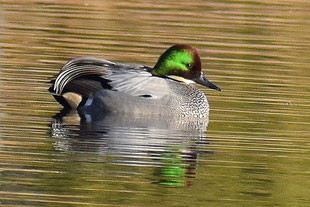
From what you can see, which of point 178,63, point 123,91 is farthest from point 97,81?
point 178,63

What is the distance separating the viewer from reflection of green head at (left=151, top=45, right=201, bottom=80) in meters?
13.8

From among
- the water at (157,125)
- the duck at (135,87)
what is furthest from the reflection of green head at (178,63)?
the water at (157,125)

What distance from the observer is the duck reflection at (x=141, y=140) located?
413 inches

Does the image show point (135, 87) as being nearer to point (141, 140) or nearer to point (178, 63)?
point (178, 63)

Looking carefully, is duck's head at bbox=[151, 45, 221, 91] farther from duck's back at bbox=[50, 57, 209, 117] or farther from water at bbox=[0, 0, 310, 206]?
water at bbox=[0, 0, 310, 206]

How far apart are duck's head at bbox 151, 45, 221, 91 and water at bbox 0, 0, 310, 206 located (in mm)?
425

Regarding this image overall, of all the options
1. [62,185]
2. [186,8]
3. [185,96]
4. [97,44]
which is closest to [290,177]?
[62,185]

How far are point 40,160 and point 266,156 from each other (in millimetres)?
1899

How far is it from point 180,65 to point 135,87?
0.62 m

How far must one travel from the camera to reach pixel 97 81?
1366cm

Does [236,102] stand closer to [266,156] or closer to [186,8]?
[266,156]

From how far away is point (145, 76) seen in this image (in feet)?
44.7

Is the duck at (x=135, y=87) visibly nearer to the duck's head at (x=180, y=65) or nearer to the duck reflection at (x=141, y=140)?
the duck's head at (x=180, y=65)

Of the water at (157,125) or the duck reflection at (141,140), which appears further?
the duck reflection at (141,140)
